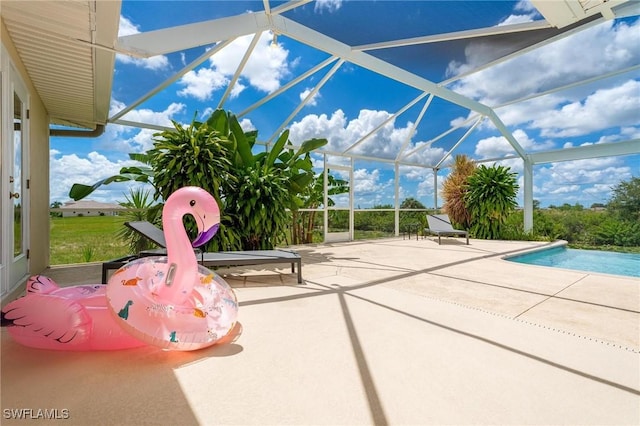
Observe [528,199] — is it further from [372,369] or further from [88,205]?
[88,205]

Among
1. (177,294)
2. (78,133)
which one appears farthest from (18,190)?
(177,294)

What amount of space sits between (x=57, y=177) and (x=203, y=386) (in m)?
5.99

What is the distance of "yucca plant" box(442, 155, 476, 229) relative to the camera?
1102cm

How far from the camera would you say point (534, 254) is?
8.00m

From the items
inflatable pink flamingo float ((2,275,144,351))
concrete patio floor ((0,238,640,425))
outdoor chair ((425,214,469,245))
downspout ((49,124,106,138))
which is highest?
downspout ((49,124,106,138))

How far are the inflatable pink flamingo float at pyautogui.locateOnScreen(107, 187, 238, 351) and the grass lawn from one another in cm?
450

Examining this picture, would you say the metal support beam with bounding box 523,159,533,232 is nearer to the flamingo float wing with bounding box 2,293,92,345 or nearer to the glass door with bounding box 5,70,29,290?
the flamingo float wing with bounding box 2,293,92,345

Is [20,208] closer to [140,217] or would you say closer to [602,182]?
[140,217]

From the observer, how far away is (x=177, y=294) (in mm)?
2172

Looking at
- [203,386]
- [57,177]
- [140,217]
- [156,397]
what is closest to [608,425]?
[203,386]

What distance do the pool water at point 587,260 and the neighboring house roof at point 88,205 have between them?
8662mm

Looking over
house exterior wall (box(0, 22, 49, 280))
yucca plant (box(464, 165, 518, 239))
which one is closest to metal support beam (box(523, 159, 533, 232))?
yucca plant (box(464, 165, 518, 239))

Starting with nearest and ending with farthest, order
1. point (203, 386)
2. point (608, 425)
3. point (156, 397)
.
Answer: point (608, 425) → point (156, 397) → point (203, 386)

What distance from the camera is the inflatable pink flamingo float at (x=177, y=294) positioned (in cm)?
193
